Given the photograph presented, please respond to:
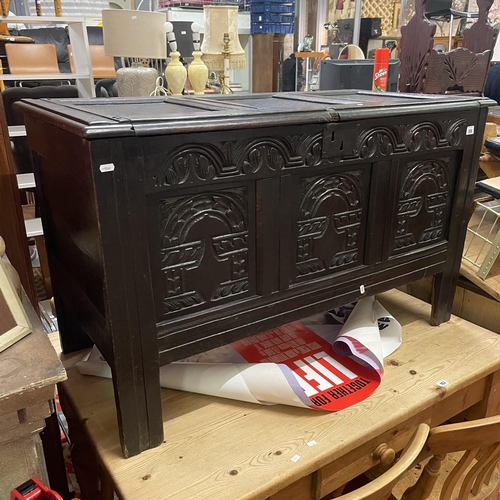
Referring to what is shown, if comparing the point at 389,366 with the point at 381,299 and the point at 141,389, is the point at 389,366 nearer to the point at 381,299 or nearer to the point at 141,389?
the point at 381,299

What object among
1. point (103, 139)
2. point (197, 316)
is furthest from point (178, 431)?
point (103, 139)

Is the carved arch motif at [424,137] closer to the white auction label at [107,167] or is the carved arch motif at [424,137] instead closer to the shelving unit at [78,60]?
the white auction label at [107,167]

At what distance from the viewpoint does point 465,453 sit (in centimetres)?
111

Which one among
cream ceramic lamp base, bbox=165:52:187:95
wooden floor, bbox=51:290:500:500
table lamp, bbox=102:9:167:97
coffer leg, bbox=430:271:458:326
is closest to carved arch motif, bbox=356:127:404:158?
coffer leg, bbox=430:271:458:326

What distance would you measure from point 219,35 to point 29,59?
2500 millimetres

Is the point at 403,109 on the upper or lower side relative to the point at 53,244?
upper

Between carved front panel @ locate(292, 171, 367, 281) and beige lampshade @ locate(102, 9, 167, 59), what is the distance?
6.54 ft

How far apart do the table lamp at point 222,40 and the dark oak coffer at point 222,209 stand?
178 cm

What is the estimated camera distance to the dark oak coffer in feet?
2.96

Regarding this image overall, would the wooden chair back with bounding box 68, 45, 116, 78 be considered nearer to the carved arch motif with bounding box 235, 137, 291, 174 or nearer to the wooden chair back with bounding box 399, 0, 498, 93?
the wooden chair back with bounding box 399, 0, 498, 93

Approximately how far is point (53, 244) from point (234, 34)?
225 centimetres

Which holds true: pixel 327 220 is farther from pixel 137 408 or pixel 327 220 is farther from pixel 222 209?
pixel 137 408

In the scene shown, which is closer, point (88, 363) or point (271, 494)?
point (271, 494)

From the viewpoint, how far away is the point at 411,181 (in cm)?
129
